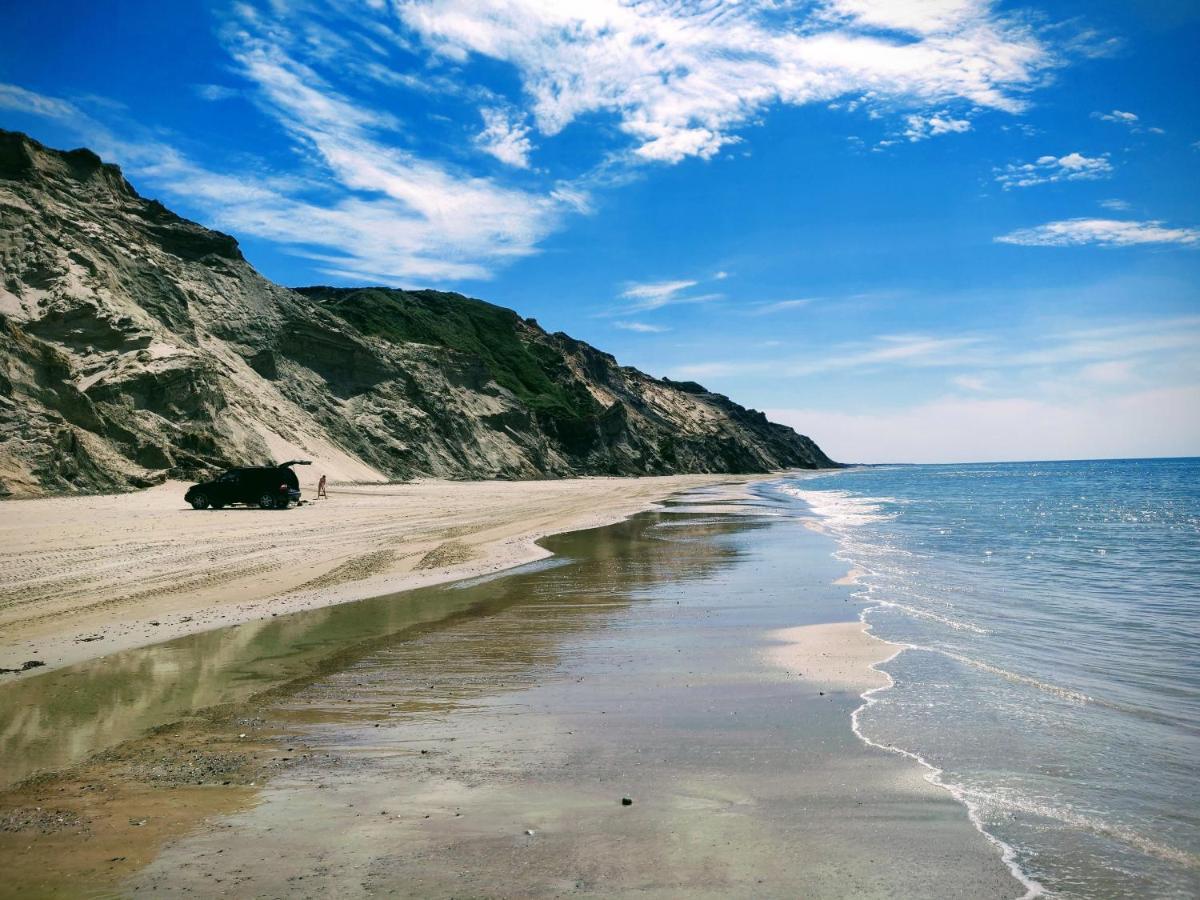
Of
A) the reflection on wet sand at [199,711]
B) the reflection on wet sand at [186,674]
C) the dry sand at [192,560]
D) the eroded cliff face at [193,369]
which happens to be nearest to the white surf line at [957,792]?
the reflection on wet sand at [199,711]

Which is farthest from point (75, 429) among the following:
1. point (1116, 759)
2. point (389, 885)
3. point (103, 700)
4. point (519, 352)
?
point (519, 352)

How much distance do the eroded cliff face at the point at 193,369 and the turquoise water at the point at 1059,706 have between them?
86.8ft

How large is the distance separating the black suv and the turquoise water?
66.8ft

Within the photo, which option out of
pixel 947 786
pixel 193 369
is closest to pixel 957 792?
pixel 947 786

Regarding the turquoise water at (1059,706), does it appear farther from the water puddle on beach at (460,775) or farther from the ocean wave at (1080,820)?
the water puddle on beach at (460,775)

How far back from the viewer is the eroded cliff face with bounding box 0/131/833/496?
94.5 ft

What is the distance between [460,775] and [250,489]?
82.5ft

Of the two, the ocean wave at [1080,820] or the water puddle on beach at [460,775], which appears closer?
the water puddle on beach at [460,775]

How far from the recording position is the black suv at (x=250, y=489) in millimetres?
26141

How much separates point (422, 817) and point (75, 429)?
29124 millimetres

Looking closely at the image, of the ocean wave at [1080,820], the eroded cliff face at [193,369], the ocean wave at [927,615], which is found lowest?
the ocean wave at [927,615]

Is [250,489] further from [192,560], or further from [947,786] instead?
[947,786]

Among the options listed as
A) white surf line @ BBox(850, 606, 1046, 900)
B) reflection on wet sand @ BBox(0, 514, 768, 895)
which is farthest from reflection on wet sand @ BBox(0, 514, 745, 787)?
white surf line @ BBox(850, 606, 1046, 900)

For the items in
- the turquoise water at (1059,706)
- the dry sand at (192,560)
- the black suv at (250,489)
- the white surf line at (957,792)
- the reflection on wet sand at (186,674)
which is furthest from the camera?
the black suv at (250,489)
